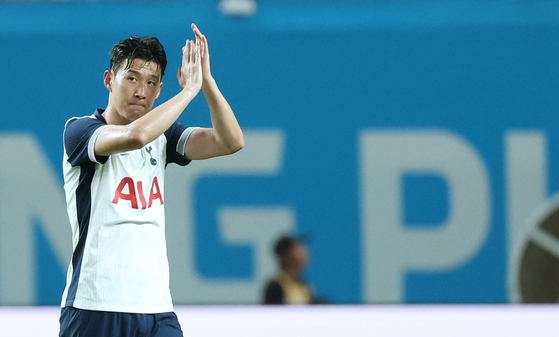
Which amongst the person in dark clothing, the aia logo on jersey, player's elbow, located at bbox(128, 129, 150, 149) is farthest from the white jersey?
the person in dark clothing

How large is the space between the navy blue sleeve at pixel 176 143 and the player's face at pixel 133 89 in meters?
0.14

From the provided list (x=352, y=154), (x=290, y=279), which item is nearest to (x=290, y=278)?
(x=290, y=279)

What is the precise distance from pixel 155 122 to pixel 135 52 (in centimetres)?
26

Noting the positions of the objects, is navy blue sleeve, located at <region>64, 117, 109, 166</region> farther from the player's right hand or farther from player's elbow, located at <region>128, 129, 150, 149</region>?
the player's right hand

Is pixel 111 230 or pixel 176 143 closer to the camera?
pixel 111 230

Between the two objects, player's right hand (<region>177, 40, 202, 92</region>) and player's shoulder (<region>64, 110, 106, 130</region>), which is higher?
player's right hand (<region>177, 40, 202, 92</region>)

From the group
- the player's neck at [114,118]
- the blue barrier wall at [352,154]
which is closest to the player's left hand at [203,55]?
the player's neck at [114,118]

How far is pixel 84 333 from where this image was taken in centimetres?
157

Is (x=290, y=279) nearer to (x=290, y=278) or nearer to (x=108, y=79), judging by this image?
(x=290, y=278)

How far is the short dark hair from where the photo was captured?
1.68m

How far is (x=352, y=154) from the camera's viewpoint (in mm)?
3693

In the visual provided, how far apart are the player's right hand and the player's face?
0.08 m

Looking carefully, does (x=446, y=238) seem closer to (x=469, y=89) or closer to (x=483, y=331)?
(x=483, y=331)

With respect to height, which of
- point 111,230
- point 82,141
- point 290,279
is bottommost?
point 290,279
